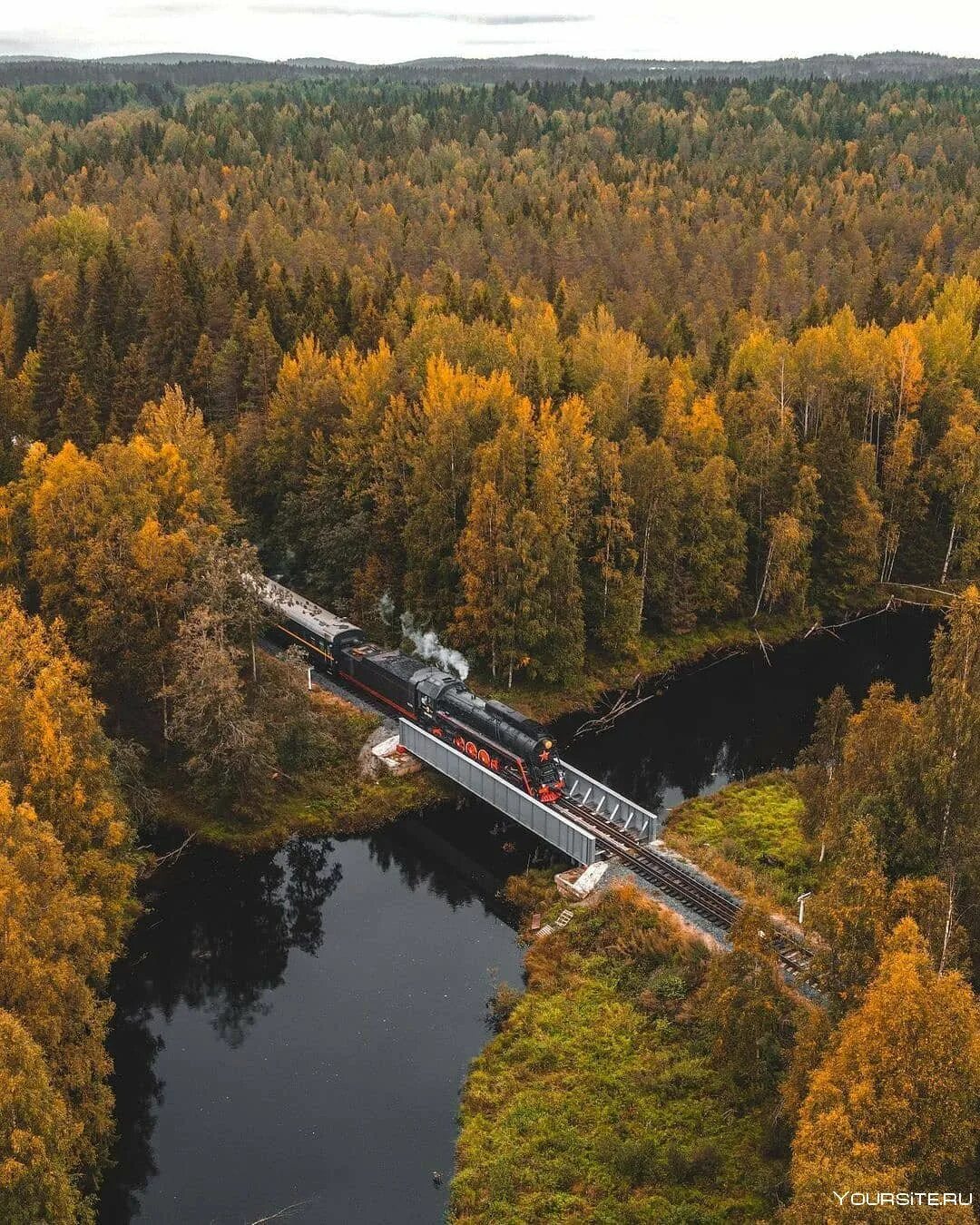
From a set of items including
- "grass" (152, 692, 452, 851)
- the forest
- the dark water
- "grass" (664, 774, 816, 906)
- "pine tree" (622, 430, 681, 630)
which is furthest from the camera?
"pine tree" (622, 430, 681, 630)

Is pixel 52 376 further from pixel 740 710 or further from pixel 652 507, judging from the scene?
pixel 740 710

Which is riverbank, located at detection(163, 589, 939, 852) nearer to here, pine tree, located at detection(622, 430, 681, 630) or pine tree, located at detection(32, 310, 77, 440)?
pine tree, located at detection(622, 430, 681, 630)

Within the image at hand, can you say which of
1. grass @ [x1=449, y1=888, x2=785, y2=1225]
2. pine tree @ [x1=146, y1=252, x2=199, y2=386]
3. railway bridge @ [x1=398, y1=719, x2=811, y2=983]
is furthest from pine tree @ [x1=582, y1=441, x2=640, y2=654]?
pine tree @ [x1=146, y1=252, x2=199, y2=386]

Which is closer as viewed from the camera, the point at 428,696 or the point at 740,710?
the point at 428,696

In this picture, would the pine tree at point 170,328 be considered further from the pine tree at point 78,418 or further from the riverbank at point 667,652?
the riverbank at point 667,652

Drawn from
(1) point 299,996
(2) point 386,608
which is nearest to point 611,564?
(2) point 386,608
